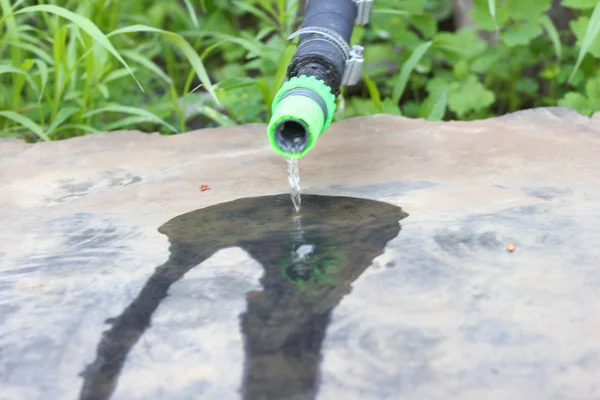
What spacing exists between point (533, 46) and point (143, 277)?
1.90 metres

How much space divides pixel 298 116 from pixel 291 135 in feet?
0.29

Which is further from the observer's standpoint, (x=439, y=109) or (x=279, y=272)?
(x=439, y=109)

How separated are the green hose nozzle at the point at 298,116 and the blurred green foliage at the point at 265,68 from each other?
1.97ft

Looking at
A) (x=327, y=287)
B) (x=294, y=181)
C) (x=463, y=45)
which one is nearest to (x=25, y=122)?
(x=294, y=181)

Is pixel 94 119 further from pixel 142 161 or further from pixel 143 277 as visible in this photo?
pixel 143 277

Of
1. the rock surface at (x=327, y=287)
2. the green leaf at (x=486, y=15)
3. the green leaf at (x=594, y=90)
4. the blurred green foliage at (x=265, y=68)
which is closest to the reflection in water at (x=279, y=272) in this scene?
the rock surface at (x=327, y=287)

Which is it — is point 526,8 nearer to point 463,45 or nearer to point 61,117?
point 463,45

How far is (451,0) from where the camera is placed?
299cm

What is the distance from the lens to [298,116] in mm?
1153

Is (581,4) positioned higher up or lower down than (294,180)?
higher up

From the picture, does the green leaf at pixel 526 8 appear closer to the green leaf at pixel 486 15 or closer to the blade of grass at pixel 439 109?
the green leaf at pixel 486 15

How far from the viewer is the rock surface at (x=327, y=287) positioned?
868 millimetres

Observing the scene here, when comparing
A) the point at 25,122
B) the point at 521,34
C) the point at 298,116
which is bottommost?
the point at 25,122

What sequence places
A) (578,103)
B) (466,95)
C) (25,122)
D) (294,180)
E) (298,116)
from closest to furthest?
1. (298,116)
2. (294,180)
3. (25,122)
4. (578,103)
5. (466,95)
